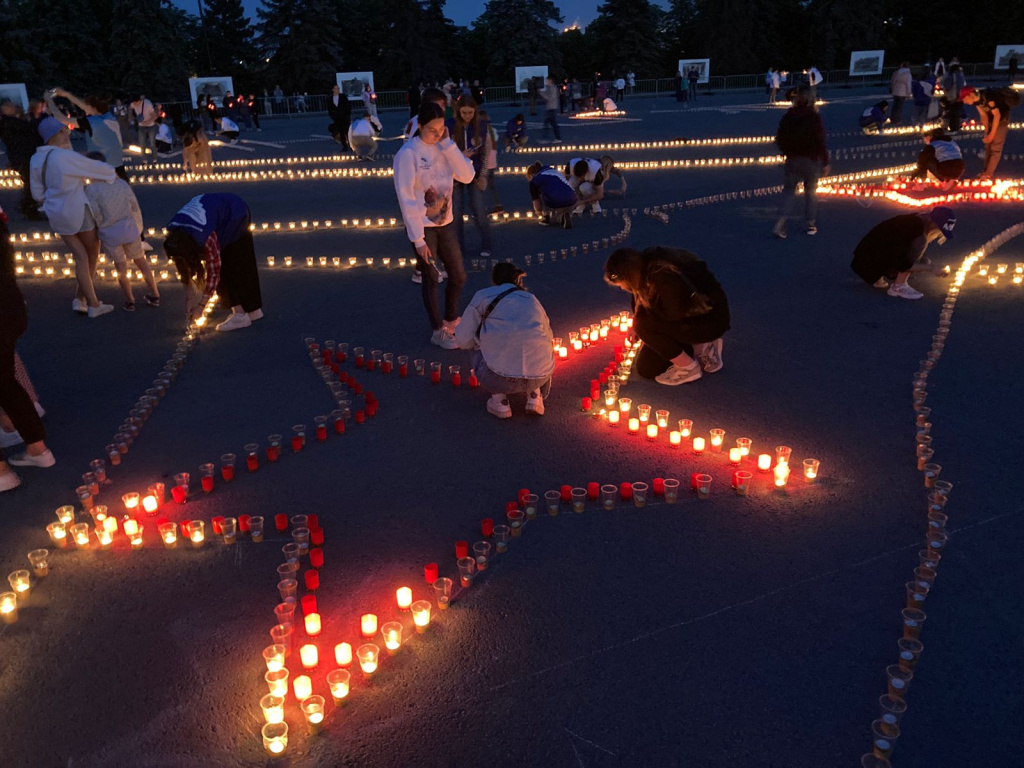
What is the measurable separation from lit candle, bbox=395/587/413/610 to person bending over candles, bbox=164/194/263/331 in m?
4.15

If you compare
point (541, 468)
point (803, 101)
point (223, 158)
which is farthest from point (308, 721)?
point (223, 158)

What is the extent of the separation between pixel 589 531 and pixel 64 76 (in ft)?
175

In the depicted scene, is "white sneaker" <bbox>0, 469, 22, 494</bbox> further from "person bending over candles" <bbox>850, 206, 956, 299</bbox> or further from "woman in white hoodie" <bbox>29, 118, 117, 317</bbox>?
"person bending over candles" <bbox>850, 206, 956, 299</bbox>

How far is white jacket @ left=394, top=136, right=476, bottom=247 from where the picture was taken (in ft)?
22.0

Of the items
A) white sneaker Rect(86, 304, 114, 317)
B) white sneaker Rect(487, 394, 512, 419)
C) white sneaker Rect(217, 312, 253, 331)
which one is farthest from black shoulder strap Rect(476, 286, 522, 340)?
white sneaker Rect(86, 304, 114, 317)

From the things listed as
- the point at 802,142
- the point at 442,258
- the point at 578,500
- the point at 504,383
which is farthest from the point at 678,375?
the point at 802,142

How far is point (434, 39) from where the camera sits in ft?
179

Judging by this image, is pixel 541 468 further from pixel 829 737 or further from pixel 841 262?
pixel 841 262

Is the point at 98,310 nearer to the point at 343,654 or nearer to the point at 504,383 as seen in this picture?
the point at 504,383

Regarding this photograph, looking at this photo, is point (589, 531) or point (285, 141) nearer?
point (589, 531)

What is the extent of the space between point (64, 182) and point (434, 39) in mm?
51512

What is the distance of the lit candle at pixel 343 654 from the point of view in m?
3.44

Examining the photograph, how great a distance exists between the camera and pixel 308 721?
3.21 m

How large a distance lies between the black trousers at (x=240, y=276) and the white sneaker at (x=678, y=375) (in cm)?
409
